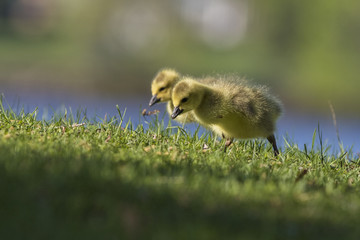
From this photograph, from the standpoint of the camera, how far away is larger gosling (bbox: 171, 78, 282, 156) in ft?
21.4

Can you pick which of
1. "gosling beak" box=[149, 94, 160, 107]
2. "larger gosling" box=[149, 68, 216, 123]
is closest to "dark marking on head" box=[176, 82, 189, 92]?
"larger gosling" box=[149, 68, 216, 123]

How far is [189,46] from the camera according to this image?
62.5m

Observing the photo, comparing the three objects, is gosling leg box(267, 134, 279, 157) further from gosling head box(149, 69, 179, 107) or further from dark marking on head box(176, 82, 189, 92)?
gosling head box(149, 69, 179, 107)

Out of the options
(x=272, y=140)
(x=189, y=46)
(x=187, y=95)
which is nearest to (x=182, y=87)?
(x=187, y=95)

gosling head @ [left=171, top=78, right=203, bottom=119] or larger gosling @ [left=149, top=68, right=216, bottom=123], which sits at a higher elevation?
larger gosling @ [left=149, top=68, right=216, bottom=123]

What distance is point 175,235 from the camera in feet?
11.3

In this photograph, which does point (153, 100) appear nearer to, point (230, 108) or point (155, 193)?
point (230, 108)

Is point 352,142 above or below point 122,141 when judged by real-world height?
above

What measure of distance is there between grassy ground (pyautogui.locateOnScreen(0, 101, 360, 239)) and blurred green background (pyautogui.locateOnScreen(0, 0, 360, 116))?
112 ft

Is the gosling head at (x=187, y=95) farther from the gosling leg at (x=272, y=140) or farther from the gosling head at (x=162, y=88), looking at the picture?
the gosling head at (x=162, y=88)

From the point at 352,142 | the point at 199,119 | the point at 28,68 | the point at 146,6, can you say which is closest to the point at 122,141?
the point at 199,119

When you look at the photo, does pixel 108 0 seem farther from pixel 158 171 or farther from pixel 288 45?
pixel 158 171

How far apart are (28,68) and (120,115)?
1961 inches

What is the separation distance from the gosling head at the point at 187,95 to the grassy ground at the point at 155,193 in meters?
0.80
